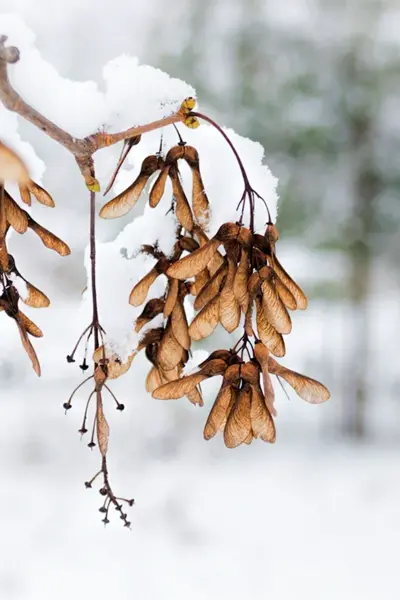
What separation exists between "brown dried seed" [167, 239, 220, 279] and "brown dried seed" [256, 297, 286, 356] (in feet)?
0.09

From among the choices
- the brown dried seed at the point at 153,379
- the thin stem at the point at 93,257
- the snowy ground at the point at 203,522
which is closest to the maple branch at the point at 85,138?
the thin stem at the point at 93,257

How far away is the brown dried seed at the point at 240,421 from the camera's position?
0.98 ft

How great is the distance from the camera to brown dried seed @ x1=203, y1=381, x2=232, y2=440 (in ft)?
1.01

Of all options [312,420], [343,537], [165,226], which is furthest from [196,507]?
[165,226]

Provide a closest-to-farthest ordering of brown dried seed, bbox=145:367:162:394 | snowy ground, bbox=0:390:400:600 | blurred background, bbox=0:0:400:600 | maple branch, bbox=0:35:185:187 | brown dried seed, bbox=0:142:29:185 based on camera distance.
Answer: brown dried seed, bbox=0:142:29:185
maple branch, bbox=0:35:185:187
brown dried seed, bbox=145:367:162:394
snowy ground, bbox=0:390:400:600
blurred background, bbox=0:0:400:600

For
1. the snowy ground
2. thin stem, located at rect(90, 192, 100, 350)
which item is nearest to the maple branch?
thin stem, located at rect(90, 192, 100, 350)

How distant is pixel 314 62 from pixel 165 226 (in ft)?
10.9

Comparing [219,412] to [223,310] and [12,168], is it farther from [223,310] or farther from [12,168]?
[12,168]

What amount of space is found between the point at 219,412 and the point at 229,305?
0.05 m

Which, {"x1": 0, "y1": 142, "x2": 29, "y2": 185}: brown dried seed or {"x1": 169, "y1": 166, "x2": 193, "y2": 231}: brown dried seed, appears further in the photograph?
{"x1": 169, "y1": 166, "x2": 193, "y2": 231}: brown dried seed

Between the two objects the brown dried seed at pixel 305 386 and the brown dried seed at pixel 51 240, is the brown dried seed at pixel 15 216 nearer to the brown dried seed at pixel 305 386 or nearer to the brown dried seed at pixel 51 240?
the brown dried seed at pixel 51 240

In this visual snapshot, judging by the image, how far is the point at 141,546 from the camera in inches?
123

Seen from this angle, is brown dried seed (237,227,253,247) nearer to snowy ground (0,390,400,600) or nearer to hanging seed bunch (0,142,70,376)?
hanging seed bunch (0,142,70,376)

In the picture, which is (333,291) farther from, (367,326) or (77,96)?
(77,96)
